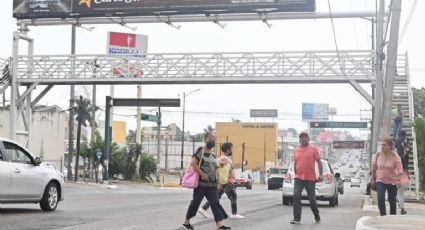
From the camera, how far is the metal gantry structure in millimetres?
30984

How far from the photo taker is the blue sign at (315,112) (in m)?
75.4

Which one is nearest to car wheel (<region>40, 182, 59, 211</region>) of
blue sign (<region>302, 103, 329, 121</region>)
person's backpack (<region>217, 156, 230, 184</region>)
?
person's backpack (<region>217, 156, 230, 184</region>)

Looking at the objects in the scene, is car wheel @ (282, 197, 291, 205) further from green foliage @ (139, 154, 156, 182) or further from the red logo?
green foliage @ (139, 154, 156, 182)

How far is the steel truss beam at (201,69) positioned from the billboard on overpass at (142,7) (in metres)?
2.26

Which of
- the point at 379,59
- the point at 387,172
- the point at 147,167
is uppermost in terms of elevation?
the point at 379,59

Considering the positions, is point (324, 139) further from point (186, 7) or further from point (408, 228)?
point (408, 228)

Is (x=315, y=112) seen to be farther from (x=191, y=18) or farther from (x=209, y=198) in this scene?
(x=209, y=198)

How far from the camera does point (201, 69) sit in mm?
33250

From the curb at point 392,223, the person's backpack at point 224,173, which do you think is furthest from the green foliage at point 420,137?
the curb at point 392,223

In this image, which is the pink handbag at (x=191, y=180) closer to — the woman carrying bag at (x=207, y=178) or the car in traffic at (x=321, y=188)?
the woman carrying bag at (x=207, y=178)

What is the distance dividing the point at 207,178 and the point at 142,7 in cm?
2501

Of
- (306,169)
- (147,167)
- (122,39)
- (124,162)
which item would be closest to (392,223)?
(306,169)

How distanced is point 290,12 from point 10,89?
1580 centimetres

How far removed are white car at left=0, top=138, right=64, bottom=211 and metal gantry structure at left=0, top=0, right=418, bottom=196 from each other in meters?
18.0
